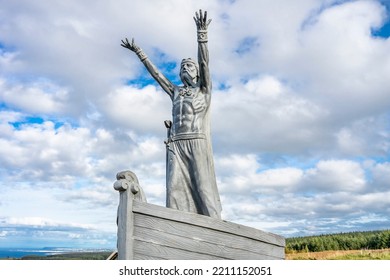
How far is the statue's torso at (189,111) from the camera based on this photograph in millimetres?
8352

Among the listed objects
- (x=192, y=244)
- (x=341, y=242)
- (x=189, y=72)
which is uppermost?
(x=189, y=72)

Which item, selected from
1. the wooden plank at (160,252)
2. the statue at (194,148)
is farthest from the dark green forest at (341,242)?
the wooden plank at (160,252)

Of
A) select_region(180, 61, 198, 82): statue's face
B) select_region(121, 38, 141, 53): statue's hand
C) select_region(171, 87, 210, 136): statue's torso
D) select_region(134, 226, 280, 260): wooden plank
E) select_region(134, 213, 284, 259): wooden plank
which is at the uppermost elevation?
select_region(121, 38, 141, 53): statue's hand

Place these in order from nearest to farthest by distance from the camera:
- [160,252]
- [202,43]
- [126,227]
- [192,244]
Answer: [126,227], [160,252], [192,244], [202,43]

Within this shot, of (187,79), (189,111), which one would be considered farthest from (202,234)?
(187,79)

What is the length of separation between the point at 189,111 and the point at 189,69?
0.87 m

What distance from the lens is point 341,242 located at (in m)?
17.6

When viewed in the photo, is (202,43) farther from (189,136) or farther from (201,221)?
(201,221)

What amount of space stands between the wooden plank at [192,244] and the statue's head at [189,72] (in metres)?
3.08

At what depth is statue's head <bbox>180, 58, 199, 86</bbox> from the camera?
875 cm

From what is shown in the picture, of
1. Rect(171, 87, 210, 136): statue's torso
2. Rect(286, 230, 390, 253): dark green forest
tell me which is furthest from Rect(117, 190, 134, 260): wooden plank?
Rect(286, 230, 390, 253): dark green forest

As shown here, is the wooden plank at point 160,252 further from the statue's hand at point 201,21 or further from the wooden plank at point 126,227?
the statue's hand at point 201,21

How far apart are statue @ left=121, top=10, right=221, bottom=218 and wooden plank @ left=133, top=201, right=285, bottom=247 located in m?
0.78

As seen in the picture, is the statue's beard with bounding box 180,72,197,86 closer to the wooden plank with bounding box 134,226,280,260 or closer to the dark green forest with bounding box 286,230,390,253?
the wooden plank with bounding box 134,226,280,260
